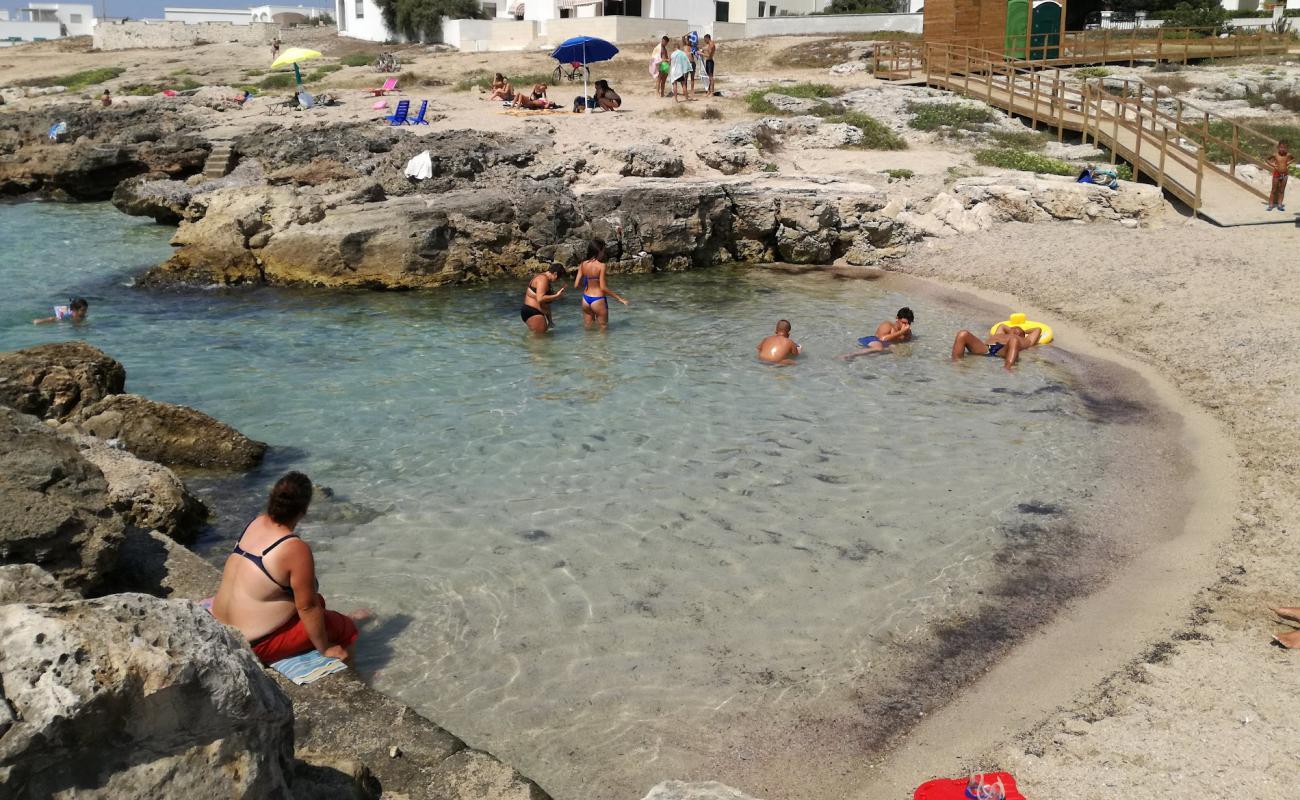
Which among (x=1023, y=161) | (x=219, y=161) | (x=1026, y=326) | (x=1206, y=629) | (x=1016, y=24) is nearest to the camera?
(x=1206, y=629)

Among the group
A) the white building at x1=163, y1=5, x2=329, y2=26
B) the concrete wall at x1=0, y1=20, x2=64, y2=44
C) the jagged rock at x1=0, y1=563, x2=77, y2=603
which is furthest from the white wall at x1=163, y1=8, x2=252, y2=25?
the jagged rock at x1=0, y1=563, x2=77, y2=603

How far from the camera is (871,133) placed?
22031mm

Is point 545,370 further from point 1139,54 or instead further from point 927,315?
point 1139,54

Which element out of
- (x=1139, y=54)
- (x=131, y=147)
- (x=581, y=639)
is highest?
(x=1139, y=54)

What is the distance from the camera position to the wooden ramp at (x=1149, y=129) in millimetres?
17281

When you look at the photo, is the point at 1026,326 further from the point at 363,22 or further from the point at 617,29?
the point at 363,22

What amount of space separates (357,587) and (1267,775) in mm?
5376

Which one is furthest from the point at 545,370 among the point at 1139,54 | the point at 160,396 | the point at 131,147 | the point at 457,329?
the point at 1139,54

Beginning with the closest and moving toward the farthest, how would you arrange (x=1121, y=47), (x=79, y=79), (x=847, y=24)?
(x=1121, y=47)
(x=79, y=79)
(x=847, y=24)

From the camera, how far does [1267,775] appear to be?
4.64 meters

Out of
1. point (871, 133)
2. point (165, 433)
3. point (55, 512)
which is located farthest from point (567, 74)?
point (55, 512)

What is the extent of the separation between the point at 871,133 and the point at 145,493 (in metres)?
18.6

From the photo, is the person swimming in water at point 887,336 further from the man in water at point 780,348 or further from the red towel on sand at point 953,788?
the red towel on sand at point 953,788

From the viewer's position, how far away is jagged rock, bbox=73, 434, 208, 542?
683cm
